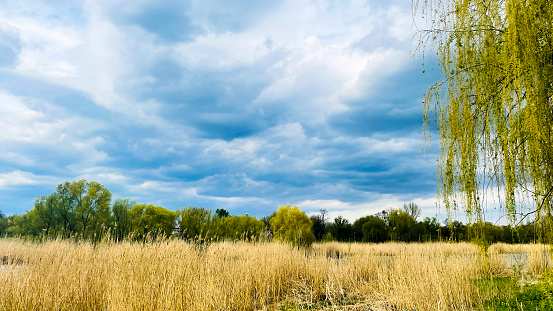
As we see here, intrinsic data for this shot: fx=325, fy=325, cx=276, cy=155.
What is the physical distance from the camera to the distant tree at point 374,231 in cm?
2828

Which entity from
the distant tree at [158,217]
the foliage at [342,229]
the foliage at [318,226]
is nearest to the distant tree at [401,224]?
the foliage at [342,229]

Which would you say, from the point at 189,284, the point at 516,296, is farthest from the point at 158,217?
the point at 516,296

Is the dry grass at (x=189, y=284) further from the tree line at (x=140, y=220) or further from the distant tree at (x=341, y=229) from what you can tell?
the distant tree at (x=341, y=229)

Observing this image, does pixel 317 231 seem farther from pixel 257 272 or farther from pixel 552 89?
pixel 552 89

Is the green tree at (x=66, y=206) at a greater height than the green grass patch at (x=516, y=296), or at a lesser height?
greater

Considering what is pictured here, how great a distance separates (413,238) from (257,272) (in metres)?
24.6

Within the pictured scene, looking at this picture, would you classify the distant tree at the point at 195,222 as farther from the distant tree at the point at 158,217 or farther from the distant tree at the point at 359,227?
the distant tree at the point at 359,227

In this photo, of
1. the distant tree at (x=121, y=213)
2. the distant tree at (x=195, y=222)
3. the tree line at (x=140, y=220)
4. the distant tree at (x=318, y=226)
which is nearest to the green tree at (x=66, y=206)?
the tree line at (x=140, y=220)

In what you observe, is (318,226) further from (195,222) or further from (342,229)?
(195,222)

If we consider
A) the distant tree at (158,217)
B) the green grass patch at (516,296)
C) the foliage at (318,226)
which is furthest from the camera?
the foliage at (318,226)

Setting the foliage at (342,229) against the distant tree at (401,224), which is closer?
the distant tree at (401,224)

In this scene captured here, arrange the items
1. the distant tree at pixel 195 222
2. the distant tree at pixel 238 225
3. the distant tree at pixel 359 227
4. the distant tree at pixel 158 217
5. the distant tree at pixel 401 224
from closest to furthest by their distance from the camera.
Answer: the distant tree at pixel 195 222, the distant tree at pixel 401 224, the distant tree at pixel 158 217, the distant tree at pixel 238 225, the distant tree at pixel 359 227

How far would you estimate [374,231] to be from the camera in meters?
28.6

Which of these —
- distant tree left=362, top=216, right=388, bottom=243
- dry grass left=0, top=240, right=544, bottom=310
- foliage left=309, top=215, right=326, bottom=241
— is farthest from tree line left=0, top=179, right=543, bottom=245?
dry grass left=0, top=240, right=544, bottom=310
